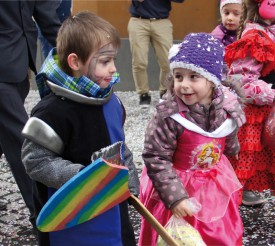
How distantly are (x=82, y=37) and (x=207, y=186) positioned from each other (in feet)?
2.90

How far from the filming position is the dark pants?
3311 mm

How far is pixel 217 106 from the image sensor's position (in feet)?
8.24

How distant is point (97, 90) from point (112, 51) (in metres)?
0.18

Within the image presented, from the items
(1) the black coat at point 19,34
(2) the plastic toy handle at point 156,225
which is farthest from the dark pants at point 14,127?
(2) the plastic toy handle at point 156,225

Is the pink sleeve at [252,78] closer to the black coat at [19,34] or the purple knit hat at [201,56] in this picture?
the purple knit hat at [201,56]

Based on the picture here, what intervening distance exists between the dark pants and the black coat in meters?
0.08

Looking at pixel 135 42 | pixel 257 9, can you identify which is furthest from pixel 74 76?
pixel 135 42

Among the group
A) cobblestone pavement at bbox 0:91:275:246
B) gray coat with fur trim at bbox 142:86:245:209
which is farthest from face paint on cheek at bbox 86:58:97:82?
cobblestone pavement at bbox 0:91:275:246

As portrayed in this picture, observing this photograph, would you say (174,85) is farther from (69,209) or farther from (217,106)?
(69,209)

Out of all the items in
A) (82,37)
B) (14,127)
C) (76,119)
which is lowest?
(14,127)

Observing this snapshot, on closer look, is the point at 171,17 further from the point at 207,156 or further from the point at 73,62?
the point at 73,62

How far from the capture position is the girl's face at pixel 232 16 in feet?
13.3

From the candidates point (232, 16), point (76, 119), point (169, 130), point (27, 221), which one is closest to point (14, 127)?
point (27, 221)

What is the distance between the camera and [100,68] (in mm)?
2174
